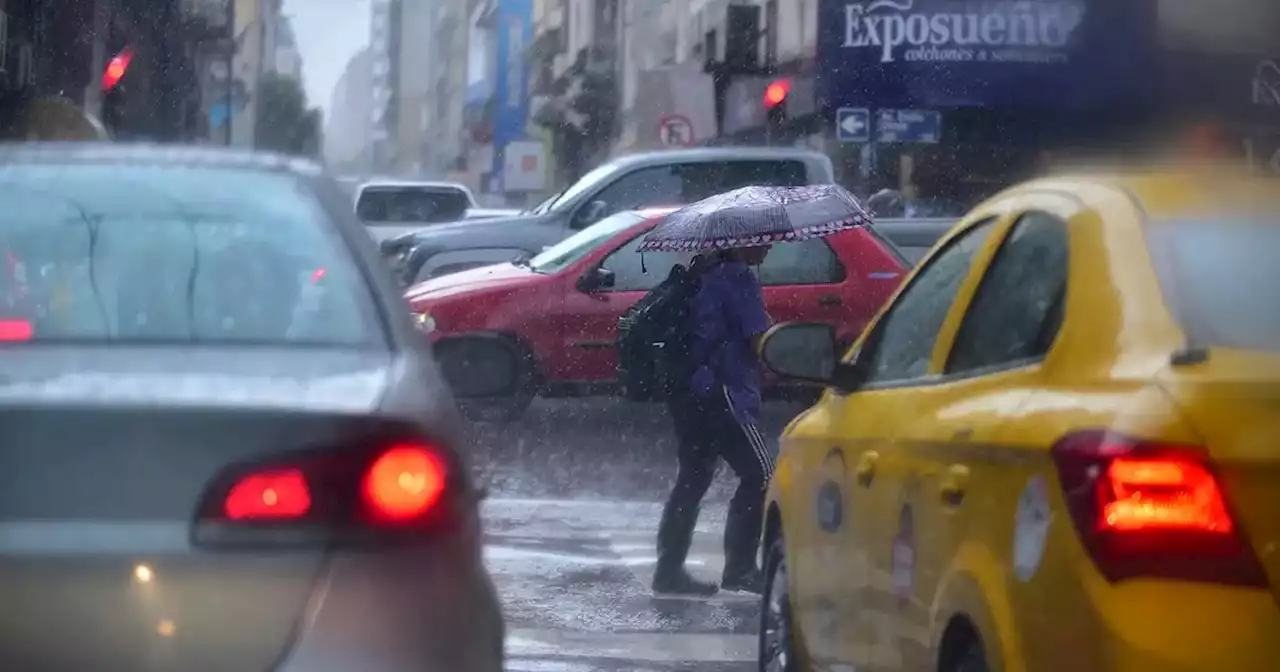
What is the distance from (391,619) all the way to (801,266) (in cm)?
1188

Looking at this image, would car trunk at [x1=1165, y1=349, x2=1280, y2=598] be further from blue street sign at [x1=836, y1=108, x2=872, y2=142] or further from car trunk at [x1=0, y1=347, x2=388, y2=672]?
blue street sign at [x1=836, y1=108, x2=872, y2=142]

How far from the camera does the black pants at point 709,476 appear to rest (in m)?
9.27

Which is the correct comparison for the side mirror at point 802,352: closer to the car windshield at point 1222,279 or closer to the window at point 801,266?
the car windshield at point 1222,279

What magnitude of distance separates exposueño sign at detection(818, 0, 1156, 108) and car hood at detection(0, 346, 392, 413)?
99.2 ft


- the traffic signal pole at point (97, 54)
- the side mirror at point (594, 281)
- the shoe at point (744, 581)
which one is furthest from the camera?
the traffic signal pole at point (97, 54)

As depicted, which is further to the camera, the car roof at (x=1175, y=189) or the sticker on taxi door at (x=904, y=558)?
the sticker on taxi door at (x=904, y=558)

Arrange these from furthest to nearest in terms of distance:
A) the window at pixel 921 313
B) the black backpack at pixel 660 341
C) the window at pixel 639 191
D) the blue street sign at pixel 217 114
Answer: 1. the blue street sign at pixel 217 114
2. the window at pixel 639 191
3. the black backpack at pixel 660 341
4. the window at pixel 921 313

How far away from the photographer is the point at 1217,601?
348 centimetres

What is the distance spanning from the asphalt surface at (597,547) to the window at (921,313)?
7.56ft

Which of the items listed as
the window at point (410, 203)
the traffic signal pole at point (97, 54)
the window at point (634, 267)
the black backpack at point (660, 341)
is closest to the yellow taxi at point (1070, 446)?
the black backpack at point (660, 341)

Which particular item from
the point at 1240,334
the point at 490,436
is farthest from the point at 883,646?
the point at 490,436

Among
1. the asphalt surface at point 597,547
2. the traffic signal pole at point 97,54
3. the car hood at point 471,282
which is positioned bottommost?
the asphalt surface at point 597,547

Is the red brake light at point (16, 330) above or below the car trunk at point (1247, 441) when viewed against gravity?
above

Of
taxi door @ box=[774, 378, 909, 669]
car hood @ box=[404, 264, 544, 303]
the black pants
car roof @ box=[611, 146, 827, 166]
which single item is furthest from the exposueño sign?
taxi door @ box=[774, 378, 909, 669]
